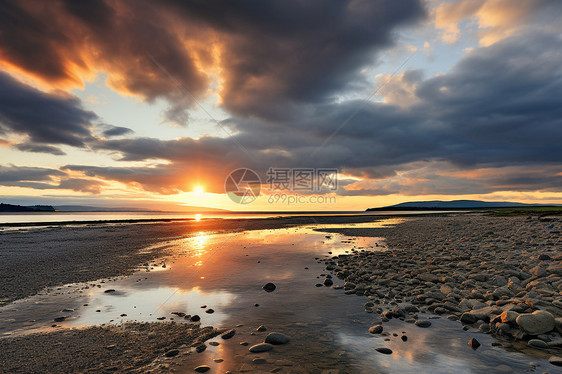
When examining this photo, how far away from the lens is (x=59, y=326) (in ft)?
23.9

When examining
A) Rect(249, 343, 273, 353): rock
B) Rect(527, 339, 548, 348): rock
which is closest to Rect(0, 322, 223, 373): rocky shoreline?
Rect(249, 343, 273, 353): rock

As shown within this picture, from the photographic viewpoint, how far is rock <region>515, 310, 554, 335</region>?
20.7 feet

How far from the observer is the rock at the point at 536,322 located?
20.7ft

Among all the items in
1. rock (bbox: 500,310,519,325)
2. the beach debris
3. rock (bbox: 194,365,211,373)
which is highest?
rock (bbox: 500,310,519,325)

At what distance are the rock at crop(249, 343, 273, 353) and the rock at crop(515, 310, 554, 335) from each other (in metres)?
6.06

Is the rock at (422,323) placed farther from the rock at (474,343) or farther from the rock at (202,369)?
the rock at (202,369)

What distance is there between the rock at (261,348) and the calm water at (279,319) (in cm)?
14

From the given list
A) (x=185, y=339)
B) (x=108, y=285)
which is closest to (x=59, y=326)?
(x=185, y=339)

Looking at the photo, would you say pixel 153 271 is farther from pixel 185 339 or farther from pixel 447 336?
Answer: pixel 447 336

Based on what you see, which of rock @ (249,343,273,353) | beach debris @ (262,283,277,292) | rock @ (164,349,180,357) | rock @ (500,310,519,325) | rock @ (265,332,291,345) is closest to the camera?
rock @ (164,349,180,357)

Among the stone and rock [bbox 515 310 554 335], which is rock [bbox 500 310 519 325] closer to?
rock [bbox 515 310 554 335]

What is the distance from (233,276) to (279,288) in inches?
126

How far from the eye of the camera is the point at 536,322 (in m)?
6.37

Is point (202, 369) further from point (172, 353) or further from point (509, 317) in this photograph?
point (509, 317)
